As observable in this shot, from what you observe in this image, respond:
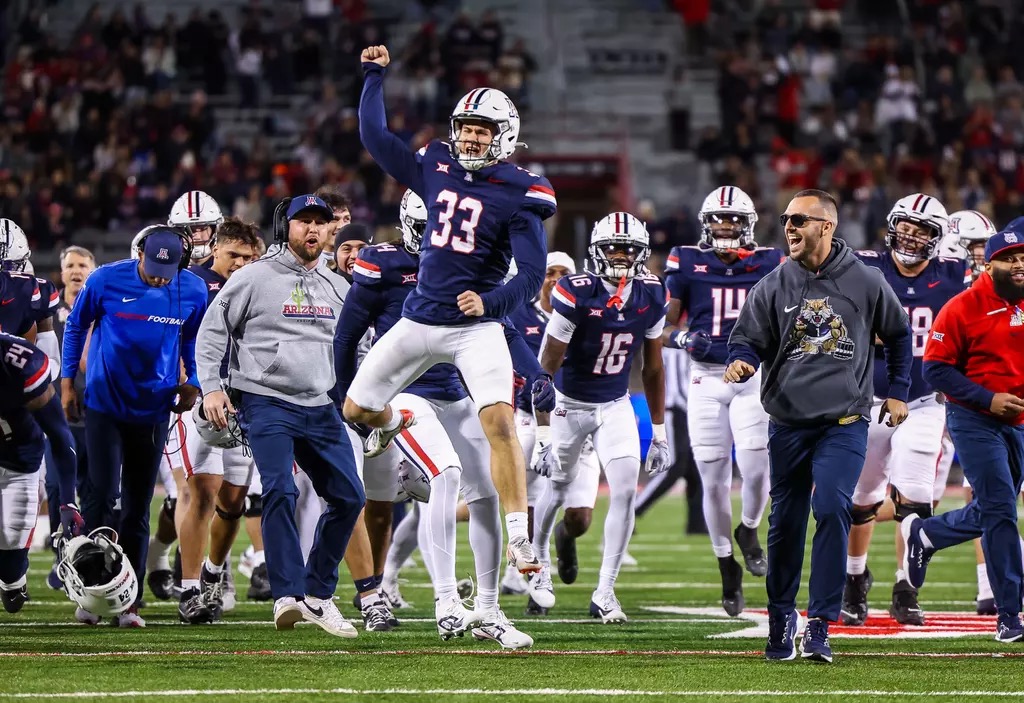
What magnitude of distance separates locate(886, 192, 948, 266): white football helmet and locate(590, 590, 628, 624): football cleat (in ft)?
8.12

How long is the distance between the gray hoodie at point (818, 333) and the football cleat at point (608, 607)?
1.99 metres

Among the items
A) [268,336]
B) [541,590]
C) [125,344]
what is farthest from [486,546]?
[125,344]

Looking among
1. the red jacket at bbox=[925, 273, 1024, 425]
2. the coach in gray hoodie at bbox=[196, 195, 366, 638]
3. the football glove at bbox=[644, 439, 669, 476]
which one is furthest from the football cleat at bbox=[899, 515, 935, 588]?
the coach in gray hoodie at bbox=[196, 195, 366, 638]

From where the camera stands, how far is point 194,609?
8.19 m

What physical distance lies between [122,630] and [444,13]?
58.4ft

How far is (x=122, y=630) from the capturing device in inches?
309

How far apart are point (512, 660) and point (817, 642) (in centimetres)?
127

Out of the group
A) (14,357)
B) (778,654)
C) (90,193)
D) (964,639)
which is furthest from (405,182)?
(90,193)

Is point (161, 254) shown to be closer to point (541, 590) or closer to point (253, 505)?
point (253, 505)

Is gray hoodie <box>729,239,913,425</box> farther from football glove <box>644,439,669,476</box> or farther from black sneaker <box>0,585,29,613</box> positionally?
black sneaker <box>0,585,29,613</box>

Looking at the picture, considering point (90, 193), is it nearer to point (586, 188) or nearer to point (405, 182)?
point (586, 188)

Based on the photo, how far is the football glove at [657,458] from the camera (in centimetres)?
883

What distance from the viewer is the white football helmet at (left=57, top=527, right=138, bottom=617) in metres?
7.45

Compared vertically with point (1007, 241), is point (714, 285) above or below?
below
